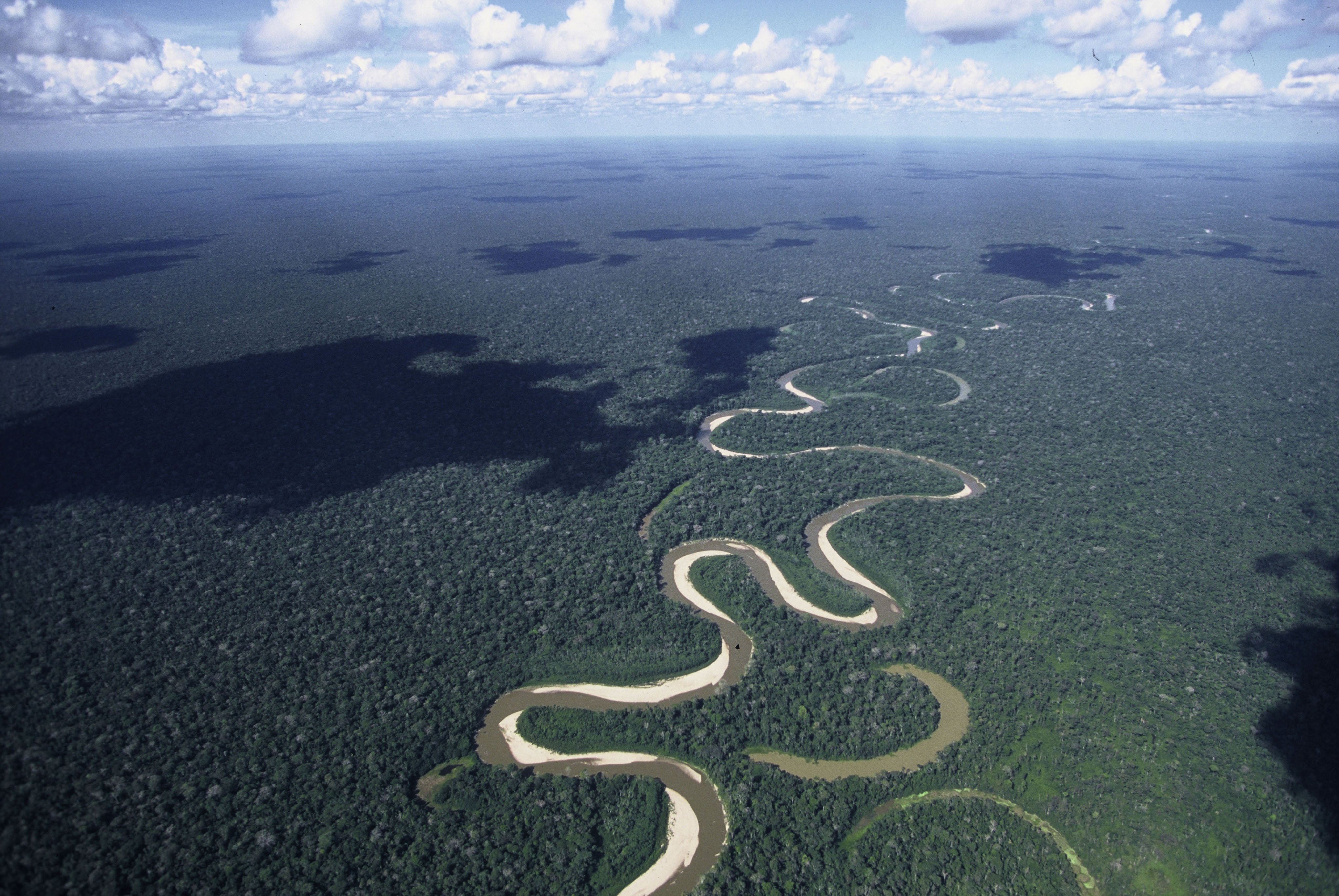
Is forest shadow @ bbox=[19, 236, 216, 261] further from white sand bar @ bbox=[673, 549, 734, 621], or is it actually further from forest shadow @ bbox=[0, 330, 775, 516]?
white sand bar @ bbox=[673, 549, 734, 621]

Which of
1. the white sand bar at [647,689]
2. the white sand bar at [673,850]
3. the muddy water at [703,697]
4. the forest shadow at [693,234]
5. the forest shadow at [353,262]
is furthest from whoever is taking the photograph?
the forest shadow at [693,234]

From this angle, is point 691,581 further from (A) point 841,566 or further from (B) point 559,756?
(B) point 559,756

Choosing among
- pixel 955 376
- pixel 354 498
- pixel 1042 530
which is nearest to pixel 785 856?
pixel 1042 530

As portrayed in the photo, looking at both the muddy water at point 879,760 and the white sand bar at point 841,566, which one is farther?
the white sand bar at point 841,566

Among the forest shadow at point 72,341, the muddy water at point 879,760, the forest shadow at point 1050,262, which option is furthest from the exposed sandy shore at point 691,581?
the forest shadow at point 1050,262

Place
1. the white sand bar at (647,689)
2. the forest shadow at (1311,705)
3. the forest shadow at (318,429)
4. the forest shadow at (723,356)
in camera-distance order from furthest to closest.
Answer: the forest shadow at (723,356) → the forest shadow at (318,429) → the white sand bar at (647,689) → the forest shadow at (1311,705)

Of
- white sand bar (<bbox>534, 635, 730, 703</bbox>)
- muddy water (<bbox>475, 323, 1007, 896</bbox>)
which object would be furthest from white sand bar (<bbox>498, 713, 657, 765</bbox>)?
white sand bar (<bbox>534, 635, 730, 703</bbox>)

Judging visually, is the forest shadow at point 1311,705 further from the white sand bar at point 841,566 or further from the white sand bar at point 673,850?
the white sand bar at point 673,850
